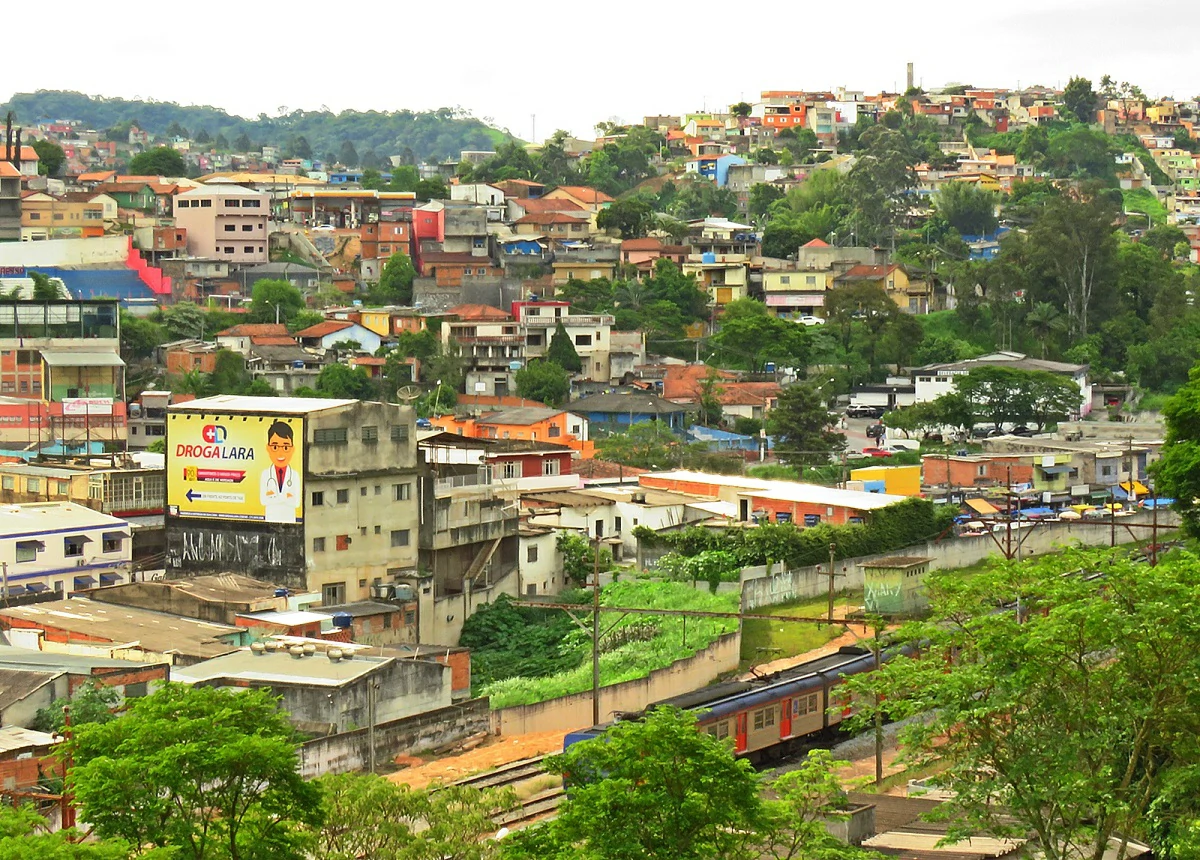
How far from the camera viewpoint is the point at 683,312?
7238 cm

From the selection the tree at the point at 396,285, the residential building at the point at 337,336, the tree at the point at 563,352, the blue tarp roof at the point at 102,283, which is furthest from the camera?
the tree at the point at 396,285

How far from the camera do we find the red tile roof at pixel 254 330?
63375mm

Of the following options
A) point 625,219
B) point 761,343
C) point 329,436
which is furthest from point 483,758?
point 625,219

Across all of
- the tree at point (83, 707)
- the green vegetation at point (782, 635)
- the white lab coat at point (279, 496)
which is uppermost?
the white lab coat at point (279, 496)

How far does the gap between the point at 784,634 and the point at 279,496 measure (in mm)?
9259

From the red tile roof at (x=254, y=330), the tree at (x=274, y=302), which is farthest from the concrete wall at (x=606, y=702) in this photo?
the tree at (x=274, y=302)

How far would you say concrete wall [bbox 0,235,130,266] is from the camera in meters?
69.8

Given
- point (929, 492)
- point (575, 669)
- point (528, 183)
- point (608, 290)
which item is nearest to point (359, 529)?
point (575, 669)

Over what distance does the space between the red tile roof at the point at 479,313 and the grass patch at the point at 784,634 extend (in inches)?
1065

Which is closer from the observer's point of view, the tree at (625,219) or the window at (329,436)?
the window at (329,436)

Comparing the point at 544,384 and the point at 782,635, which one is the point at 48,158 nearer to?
the point at 544,384

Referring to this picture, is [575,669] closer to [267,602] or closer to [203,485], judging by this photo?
[267,602]

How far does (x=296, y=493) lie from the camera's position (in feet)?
121

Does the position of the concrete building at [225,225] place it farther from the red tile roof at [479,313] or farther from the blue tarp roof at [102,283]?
the red tile roof at [479,313]
